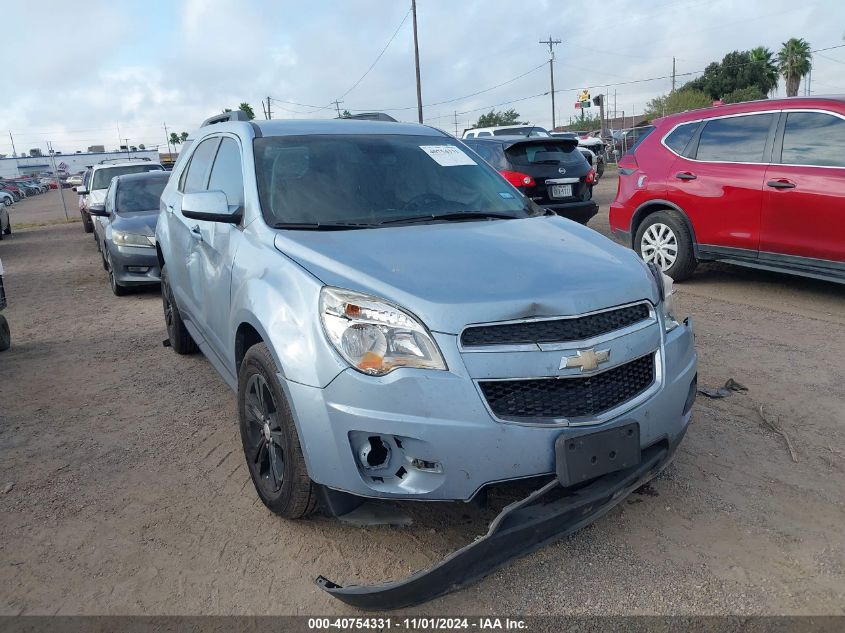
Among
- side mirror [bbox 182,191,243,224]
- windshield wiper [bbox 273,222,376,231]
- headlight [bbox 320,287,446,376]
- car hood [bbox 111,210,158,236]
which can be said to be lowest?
car hood [bbox 111,210,158,236]

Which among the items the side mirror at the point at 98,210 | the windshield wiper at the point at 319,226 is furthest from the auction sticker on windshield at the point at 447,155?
the side mirror at the point at 98,210

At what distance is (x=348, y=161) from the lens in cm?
388

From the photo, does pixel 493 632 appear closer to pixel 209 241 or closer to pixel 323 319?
pixel 323 319

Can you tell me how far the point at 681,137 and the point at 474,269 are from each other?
17.9 feet

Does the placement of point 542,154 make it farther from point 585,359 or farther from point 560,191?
point 585,359

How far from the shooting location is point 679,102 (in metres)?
58.3

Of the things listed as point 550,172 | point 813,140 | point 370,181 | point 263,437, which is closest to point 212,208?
point 370,181

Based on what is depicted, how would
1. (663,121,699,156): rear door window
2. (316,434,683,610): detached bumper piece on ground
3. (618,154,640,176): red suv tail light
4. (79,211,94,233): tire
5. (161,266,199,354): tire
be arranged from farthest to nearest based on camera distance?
1. (79,211,94,233): tire
2. (618,154,640,176): red suv tail light
3. (663,121,699,156): rear door window
4. (161,266,199,354): tire
5. (316,434,683,610): detached bumper piece on ground

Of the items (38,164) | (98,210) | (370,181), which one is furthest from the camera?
(38,164)

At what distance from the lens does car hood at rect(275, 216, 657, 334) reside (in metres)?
2.60

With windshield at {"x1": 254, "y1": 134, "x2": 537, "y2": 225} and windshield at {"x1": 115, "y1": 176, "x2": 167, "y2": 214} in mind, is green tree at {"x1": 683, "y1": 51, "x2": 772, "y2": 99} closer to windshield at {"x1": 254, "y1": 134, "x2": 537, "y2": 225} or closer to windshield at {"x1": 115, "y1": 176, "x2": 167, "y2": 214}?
windshield at {"x1": 115, "y1": 176, "x2": 167, "y2": 214}

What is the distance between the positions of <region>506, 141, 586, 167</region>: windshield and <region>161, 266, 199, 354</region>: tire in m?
6.17

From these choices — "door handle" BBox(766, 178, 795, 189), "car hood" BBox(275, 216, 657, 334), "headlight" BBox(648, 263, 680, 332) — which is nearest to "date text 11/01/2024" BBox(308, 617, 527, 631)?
"car hood" BBox(275, 216, 657, 334)

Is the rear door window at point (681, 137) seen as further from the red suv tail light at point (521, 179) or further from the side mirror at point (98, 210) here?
the side mirror at point (98, 210)
